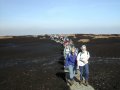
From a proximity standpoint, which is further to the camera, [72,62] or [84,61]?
[72,62]

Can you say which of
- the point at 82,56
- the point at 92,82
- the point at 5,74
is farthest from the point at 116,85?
the point at 5,74

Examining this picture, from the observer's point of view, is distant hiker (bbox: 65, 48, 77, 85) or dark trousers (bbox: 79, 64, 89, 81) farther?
distant hiker (bbox: 65, 48, 77, 85)

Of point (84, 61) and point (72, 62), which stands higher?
point (84, 61)

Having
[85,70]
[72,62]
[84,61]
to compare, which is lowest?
[85,70]

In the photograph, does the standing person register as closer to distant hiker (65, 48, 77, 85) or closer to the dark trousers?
the dark trousers

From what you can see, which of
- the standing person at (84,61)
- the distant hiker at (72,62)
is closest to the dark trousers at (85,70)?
the standing person at (84,61)

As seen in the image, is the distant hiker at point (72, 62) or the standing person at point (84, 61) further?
the distant hiker at point (72, 62)

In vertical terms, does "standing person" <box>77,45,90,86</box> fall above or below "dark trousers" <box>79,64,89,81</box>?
above

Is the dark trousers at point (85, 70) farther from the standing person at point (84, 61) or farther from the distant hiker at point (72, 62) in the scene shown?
the distant hiker at point (72, 62)

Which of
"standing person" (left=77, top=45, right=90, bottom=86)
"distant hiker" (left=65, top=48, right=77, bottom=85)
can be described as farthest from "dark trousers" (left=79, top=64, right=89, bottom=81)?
"distant hiker" (left=65, top=48, right=77, bottom=85)

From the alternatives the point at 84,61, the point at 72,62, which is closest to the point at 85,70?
the point at 84,61

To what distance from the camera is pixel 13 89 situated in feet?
40.6

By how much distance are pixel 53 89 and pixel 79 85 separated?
1.41 meters

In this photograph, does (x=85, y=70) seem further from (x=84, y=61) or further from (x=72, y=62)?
(x=72, y=62)
